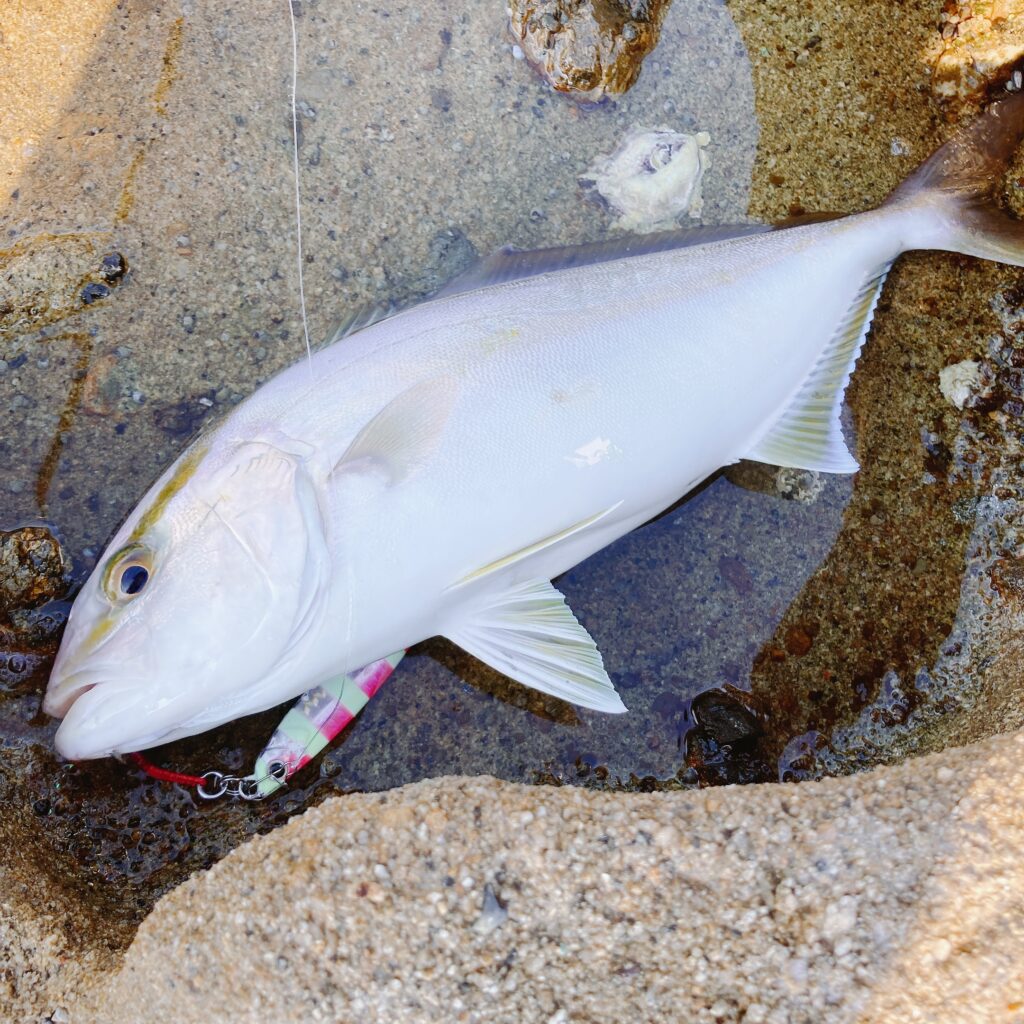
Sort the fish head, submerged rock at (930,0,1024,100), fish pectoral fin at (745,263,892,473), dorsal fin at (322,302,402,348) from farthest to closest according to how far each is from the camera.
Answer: submerged rock at (930,0,1024,100) < fish pectoral fin at (745,263,892,473) < dorsal fin at (322,302,402,348) < the fish head

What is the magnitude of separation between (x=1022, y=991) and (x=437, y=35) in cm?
277

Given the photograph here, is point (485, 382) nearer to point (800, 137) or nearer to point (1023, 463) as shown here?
point (800, 137)

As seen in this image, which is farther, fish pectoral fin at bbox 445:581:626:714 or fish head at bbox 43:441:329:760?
fish pectoral fin at bbox 445:581:626:714

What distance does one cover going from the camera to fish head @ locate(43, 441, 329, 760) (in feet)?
5.66

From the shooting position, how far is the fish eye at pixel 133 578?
5.87 ft

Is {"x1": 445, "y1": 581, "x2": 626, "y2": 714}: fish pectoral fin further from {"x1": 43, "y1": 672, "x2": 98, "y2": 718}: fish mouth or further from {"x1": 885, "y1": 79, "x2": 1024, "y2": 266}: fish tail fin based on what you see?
{"x1": 885, "y1": 79, "x2": 1024, "y2": 266}: fish tail fin

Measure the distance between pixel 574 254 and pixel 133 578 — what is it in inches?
56.1

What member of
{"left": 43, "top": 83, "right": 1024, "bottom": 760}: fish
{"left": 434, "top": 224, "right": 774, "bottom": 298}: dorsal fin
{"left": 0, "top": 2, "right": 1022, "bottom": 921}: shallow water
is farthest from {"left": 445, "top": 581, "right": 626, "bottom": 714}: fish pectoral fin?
{"left": 434, "top": 224, "right": 774, "bottom": 298}: dorsal fin

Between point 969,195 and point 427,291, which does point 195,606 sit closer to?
point 427,291


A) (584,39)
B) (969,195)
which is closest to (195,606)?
(584,39)

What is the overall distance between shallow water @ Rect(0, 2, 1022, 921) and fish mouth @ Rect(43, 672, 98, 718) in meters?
0.35

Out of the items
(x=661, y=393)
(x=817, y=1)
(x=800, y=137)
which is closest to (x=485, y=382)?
(x=661, y=393)

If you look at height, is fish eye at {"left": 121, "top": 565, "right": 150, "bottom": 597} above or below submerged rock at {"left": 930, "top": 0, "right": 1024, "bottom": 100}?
below

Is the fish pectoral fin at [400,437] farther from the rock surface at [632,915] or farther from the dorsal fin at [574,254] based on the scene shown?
the rock surface at [632,915]
